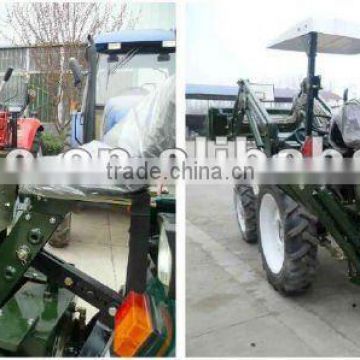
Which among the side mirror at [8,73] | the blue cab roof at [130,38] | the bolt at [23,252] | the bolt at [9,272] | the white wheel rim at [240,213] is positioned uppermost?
the blue cab roof at [130,38]

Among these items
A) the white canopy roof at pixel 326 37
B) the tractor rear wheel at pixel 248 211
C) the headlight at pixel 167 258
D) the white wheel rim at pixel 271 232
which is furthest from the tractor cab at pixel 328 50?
the headlight at pixel 167 258

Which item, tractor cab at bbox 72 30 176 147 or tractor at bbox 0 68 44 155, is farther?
tractor at bbox 0 68 44 155

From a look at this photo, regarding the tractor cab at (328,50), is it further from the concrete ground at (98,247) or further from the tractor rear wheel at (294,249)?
the concrete ground at (98,247)

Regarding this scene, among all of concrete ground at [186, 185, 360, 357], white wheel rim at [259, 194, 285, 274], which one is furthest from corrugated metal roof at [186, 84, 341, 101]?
white wheel rim at [259, 194, 285, 274]

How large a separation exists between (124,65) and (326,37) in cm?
121

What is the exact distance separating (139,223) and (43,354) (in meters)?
0.63

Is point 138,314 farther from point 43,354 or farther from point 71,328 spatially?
point 71,328

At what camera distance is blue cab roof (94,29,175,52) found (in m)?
2.58

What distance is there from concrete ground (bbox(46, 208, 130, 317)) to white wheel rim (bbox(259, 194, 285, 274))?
35.5 inches

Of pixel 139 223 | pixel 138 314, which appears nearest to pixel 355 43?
pixel 139 223

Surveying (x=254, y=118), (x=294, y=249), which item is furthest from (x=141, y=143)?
(x=254, y=118)

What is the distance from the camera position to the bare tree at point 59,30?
6.75 feet

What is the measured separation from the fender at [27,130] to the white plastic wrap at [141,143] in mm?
2687

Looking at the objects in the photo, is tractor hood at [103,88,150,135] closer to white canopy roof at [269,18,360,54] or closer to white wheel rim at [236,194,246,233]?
white canopy roof at [269,18,360,54]
